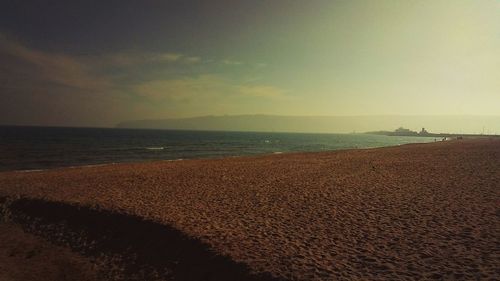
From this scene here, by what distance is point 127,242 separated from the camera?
10.3 m

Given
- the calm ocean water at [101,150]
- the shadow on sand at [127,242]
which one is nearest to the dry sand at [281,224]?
the shadow on sand at [127,242]

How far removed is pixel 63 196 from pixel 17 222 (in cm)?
257

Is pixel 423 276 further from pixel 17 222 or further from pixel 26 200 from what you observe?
pixel 26 200

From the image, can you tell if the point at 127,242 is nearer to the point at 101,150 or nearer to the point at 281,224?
the point at 281,224

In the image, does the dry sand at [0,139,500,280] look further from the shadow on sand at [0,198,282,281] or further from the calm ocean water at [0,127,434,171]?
the calm ocean water at [0,127,434,171]

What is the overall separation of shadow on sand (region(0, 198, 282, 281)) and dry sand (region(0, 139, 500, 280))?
0.12ft

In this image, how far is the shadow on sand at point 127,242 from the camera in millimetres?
8047

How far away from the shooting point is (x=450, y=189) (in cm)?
1619

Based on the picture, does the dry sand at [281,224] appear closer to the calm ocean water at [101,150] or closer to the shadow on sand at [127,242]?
the shadow on sand at [127,242]

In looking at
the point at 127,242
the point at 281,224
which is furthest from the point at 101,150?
the point at 281,224

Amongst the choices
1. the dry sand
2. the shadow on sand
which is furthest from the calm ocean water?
the shadow on sand

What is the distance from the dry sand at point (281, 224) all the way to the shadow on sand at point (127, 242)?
1.5 inches

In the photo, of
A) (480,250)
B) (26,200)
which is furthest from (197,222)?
(26,200)

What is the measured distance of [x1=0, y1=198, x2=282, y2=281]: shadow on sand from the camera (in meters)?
8.05
